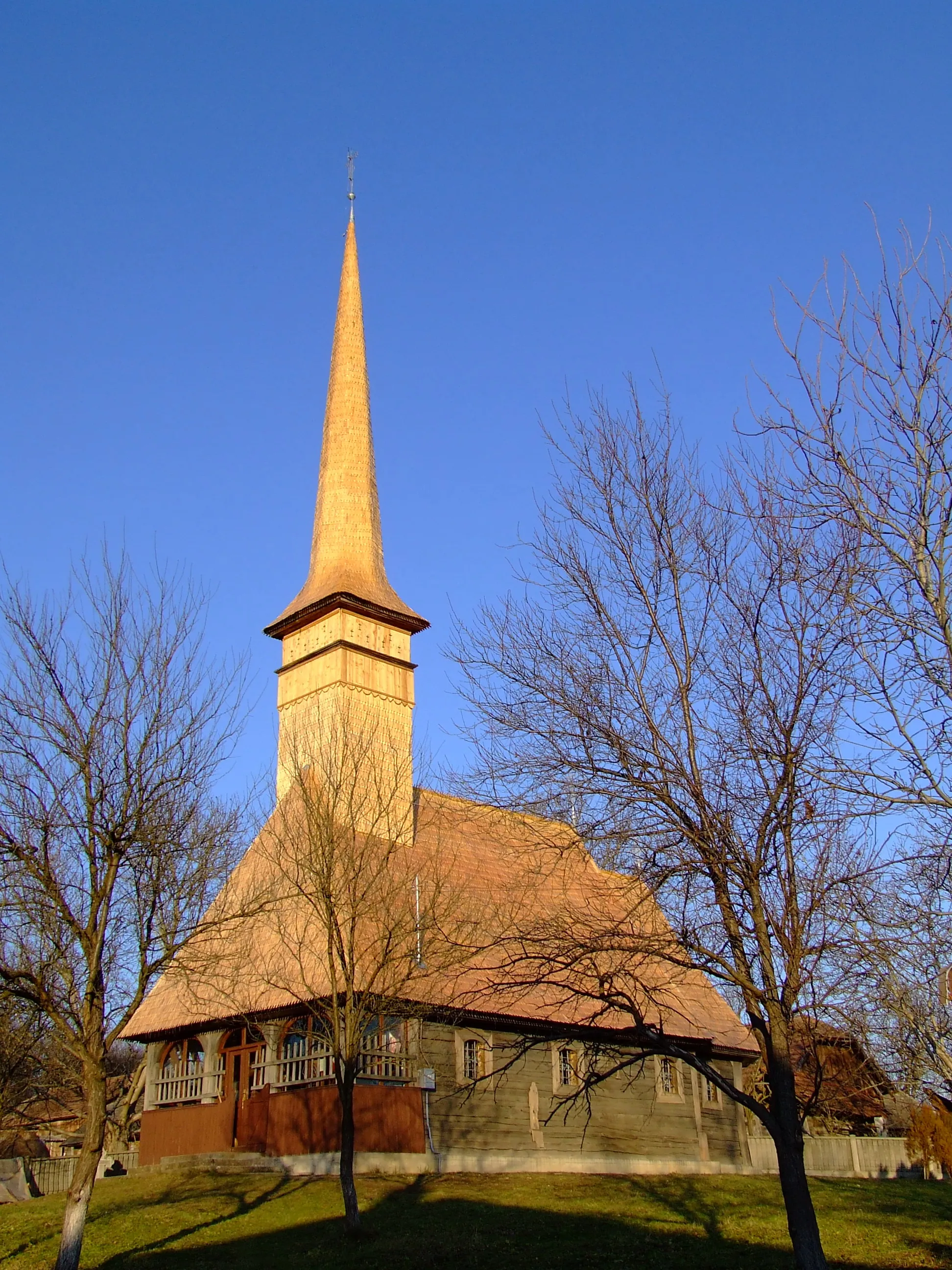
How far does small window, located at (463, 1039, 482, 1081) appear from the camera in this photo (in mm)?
23781

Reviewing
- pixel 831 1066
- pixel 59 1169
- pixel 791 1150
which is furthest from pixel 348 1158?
pixel 59 1169

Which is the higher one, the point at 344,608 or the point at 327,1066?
the point at 344,608

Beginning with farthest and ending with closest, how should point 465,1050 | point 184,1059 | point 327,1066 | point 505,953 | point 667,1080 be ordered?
point 667,1080 → point 184,1059 → point 465,1050 → point 327,1066 → point 505,953

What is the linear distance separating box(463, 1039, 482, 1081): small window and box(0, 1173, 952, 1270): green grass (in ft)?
7.71

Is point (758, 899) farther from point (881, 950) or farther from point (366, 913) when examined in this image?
point (366, 913)

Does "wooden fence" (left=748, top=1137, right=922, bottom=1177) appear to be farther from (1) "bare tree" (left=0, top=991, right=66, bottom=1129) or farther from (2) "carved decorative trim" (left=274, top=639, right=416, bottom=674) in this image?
(1) "bare tree" (left=0, top=991, right=66, bottom=1129)

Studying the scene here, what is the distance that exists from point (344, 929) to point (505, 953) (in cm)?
403

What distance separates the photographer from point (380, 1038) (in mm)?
22266

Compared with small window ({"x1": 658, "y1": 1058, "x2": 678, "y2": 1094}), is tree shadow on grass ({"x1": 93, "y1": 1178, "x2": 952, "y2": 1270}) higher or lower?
lower

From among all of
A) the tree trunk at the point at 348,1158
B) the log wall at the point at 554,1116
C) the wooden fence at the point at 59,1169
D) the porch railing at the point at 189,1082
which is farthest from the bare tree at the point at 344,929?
the wooden fence at the point at 59,1169

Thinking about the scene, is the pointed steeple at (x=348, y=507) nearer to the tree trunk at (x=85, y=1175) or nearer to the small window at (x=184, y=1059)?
the small window at (x=184, y=1059)

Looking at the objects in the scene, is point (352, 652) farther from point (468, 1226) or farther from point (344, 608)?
point (468, 1226)

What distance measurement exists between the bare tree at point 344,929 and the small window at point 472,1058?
1.84 meters

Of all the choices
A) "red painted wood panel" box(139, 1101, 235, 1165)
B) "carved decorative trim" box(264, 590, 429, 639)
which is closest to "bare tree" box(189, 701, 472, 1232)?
"red painted wood panel" box(139, 1101, 235, 1165)
